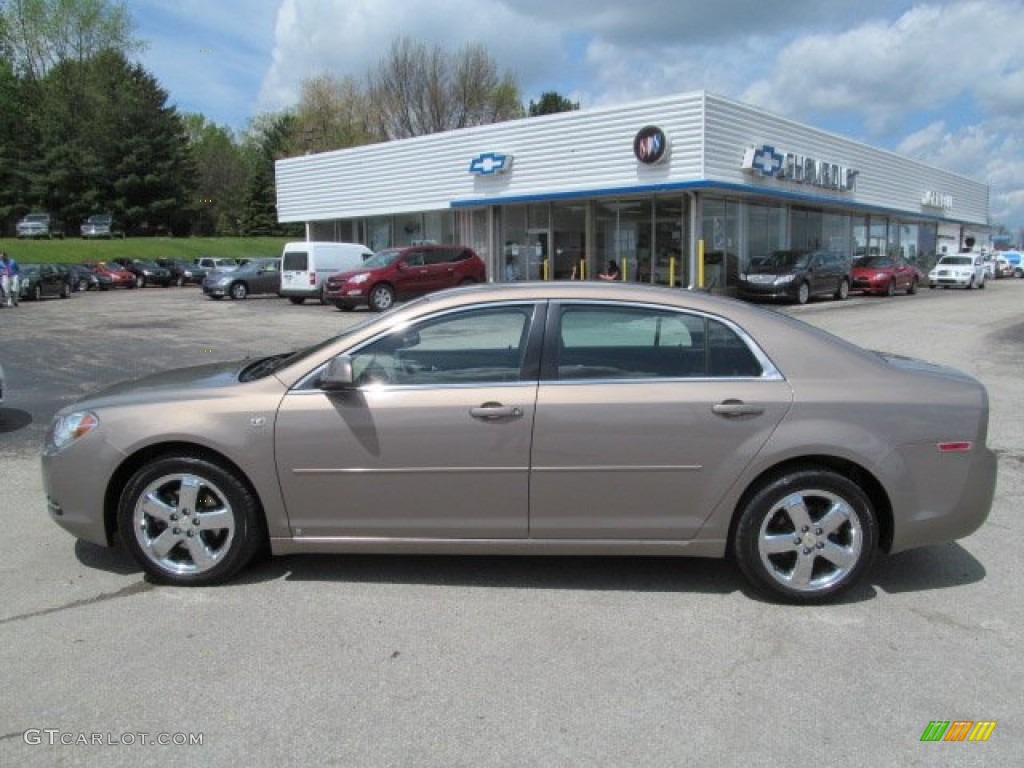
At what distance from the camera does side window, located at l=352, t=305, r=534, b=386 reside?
415 centimetres

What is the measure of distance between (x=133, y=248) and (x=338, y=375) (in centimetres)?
5673

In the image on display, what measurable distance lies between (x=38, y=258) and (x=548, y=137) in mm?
34730

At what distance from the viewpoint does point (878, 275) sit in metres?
29.8

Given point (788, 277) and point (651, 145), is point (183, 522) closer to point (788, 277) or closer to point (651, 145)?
point (651, 145)

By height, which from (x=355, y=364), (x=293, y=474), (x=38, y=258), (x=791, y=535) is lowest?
(x=791, y=535)

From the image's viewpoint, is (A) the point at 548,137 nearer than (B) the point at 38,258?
Yes

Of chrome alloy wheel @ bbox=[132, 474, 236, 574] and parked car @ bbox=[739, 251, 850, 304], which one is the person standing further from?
chrome alloy wheel @ bbox=[132, 474, 236, 574]

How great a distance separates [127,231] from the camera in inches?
2459

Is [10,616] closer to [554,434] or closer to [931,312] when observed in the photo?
[554,434]

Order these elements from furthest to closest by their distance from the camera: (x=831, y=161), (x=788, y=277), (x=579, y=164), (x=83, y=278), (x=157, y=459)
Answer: (x=83, y=278)
(x=831, y=161)
(x=579, y=164)
(x=788, y=277)
(x=157, y=459)

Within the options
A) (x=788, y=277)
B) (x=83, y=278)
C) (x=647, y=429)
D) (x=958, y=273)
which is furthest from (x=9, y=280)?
(x=958, y=273)

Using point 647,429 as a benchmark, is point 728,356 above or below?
above

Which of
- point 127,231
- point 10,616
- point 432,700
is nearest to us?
point 432,700

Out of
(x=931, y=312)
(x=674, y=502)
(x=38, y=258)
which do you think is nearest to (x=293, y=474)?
(x=674, y=502)
